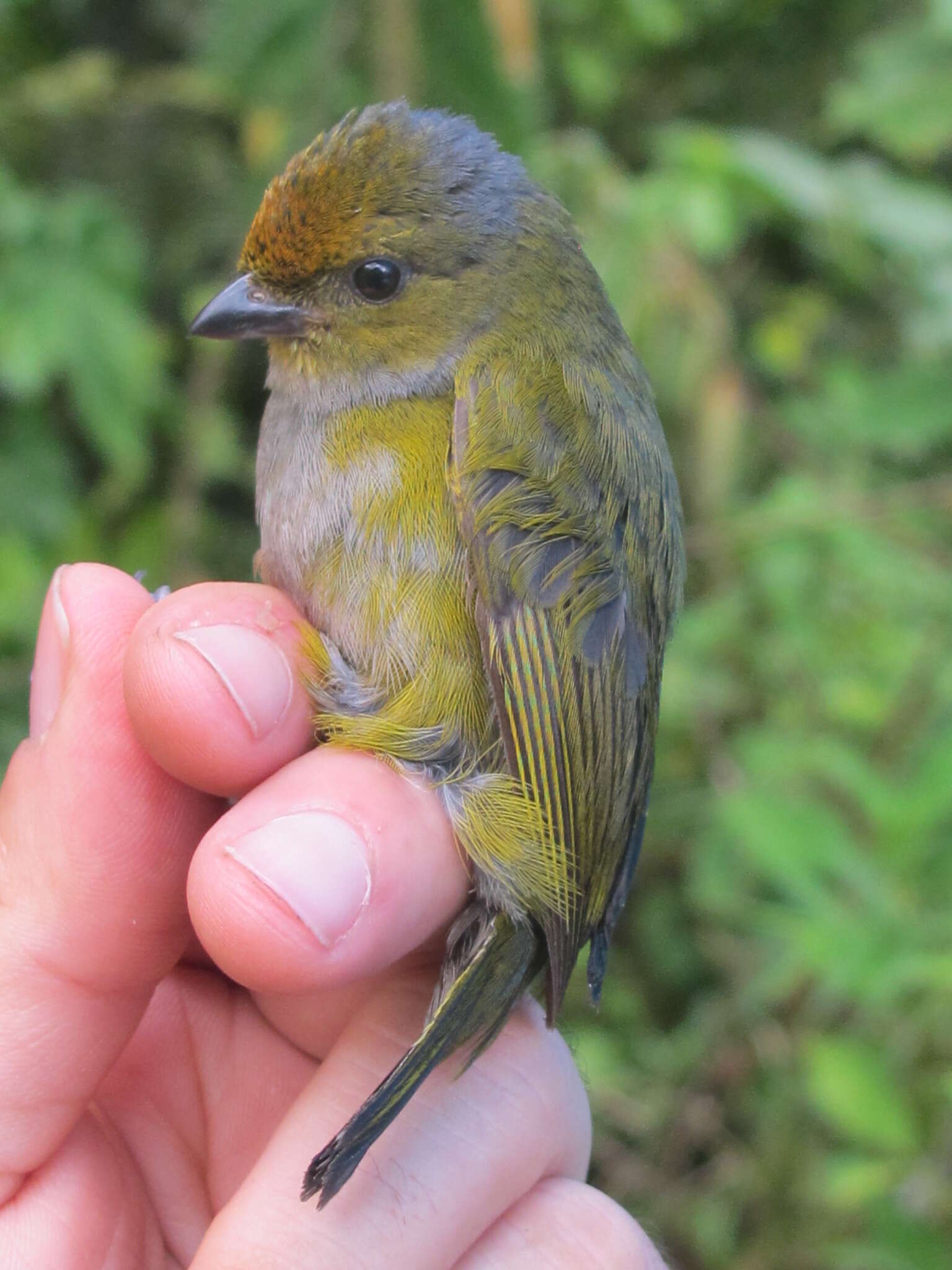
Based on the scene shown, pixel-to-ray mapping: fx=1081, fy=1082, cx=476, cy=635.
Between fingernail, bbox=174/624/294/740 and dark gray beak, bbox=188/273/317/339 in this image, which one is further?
dark gray beak, bbox=188/273/317/339

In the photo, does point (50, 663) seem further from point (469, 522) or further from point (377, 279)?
point (377, 279)

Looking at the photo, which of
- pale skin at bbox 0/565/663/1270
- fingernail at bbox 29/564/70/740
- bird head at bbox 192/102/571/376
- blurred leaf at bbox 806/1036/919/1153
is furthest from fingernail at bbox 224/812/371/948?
blurred leaf at bbox 806/1036/919/1153

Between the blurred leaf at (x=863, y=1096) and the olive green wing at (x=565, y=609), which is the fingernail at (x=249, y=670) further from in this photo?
A: the blurred leaf at (x=863, y=1096)

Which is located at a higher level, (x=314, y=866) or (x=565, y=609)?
(x=565, y=609)

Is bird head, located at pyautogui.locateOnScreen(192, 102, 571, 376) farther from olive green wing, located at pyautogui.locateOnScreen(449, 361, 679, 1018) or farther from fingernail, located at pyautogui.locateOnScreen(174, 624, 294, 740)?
fingernail, located at pyautogui.locateOnScreen(174, 624, 294, 740)

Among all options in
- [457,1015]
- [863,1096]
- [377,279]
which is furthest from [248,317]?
[863,1096]

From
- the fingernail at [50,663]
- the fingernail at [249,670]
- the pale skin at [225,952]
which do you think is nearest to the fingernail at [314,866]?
the pale skin at [225,952]
